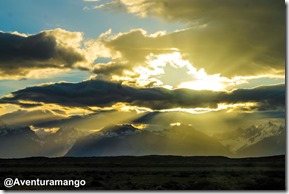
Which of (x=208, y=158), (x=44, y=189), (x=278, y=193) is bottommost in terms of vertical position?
(x=278, y=193)

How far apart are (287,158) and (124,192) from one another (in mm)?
13167

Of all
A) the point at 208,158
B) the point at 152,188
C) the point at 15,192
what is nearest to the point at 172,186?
the point at 152,188

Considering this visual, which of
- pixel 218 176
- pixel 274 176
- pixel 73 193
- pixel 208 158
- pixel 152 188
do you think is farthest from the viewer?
pixel 208 158

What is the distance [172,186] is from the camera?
39938 mm

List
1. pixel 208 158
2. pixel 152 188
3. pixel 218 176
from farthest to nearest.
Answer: pixel 208 158, pixel 218 176, pixel 152 188

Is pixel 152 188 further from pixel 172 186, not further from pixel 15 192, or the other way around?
pixel 15 192

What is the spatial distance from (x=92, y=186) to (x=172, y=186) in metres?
6.86

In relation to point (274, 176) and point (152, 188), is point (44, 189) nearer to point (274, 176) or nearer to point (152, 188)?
point (152, 188)

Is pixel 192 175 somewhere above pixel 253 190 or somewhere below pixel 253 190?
above

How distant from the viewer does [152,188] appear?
126ft

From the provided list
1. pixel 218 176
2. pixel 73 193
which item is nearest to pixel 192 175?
pixel 218 176

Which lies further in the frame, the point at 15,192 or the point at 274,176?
the point at 274,176

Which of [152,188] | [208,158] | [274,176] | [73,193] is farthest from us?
[208,158]

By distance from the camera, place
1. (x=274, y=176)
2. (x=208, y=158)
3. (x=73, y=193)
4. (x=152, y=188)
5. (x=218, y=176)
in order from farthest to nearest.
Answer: (x=208, y=158) < (x=218, y=176) < (x=274, y=176) < (x=152, y=188) < (x=73, y=193)
